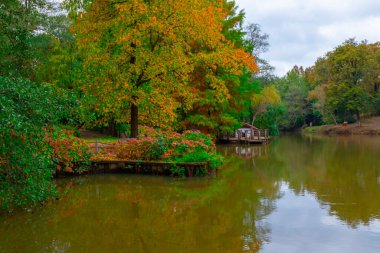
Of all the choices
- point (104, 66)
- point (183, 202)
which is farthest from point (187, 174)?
point (104, 66)

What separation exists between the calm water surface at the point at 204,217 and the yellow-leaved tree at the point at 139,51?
491cm

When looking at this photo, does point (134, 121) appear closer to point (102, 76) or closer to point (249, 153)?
point (102, 76)

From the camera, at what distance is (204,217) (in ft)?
32.2

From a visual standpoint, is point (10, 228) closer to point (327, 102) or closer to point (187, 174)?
point (187, 174)

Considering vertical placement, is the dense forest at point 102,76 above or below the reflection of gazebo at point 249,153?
above

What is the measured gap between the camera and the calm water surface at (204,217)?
7711 mm

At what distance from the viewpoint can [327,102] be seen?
65.8 m

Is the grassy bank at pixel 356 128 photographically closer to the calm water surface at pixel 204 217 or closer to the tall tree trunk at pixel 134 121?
the calm water surface at pixel 204 217

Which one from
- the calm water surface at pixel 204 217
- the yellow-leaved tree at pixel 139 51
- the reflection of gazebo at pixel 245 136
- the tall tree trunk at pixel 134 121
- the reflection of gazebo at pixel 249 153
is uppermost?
the yellow-leaved tree at pixel 139 51

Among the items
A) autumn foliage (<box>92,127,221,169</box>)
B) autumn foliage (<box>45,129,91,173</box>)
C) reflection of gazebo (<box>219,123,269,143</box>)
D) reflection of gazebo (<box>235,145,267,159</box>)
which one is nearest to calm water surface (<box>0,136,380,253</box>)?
autumn foliage (<box>45,129,91,173</box>)

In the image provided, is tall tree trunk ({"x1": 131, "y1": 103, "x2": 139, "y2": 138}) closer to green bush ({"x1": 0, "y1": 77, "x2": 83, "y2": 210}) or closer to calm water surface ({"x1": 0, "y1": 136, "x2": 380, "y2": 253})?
calm water surface ({"x1": 0, "y1": 136, "x2": 380, "y2": 253})

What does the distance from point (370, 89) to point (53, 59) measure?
2346 inches

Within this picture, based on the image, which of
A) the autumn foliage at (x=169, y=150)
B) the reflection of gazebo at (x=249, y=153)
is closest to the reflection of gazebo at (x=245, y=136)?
the reflection of gazebo at (x=249, y=153)

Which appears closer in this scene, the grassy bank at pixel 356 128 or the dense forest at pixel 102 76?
the dense forest at pixel 102 76
